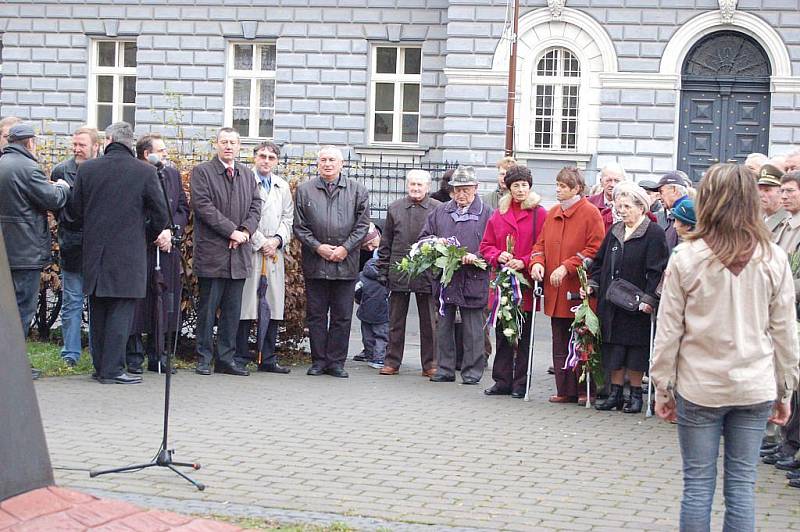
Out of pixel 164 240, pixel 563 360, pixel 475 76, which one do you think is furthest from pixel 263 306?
pixel 475 76

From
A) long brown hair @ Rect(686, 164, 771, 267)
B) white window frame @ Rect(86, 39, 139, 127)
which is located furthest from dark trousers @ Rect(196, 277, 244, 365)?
white window frame @ Rect(86, 39, 139, 127)

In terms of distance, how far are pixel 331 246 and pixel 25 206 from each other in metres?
2.67

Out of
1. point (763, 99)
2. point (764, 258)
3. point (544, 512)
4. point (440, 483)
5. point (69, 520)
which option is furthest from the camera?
point (763, 99)

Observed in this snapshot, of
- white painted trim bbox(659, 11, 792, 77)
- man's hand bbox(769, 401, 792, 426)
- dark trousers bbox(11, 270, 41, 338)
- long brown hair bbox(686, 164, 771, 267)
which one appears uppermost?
white painted trim bbox(659, 11, 792, 77)

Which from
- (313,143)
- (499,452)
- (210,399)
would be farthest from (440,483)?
(313,143)

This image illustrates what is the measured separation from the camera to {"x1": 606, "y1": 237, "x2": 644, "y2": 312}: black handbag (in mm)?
10016

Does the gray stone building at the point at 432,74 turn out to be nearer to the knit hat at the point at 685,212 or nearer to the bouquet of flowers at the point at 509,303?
the bouquet of flowers at the point at 509,303

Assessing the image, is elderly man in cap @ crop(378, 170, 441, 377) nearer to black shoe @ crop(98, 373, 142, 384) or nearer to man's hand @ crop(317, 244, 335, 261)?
man's hand @ crop(317, 244, 335, 261)

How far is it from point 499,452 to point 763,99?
18.9m

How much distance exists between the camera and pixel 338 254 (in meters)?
11.6

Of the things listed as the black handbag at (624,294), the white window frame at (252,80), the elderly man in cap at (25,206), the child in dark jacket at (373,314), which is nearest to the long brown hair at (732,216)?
the black handbag at (624,294)

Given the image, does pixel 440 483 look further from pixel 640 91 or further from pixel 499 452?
pixel 640 91

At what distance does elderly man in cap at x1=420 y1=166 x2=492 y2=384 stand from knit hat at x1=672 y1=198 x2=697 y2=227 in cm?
253

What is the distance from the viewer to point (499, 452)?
8500mm
